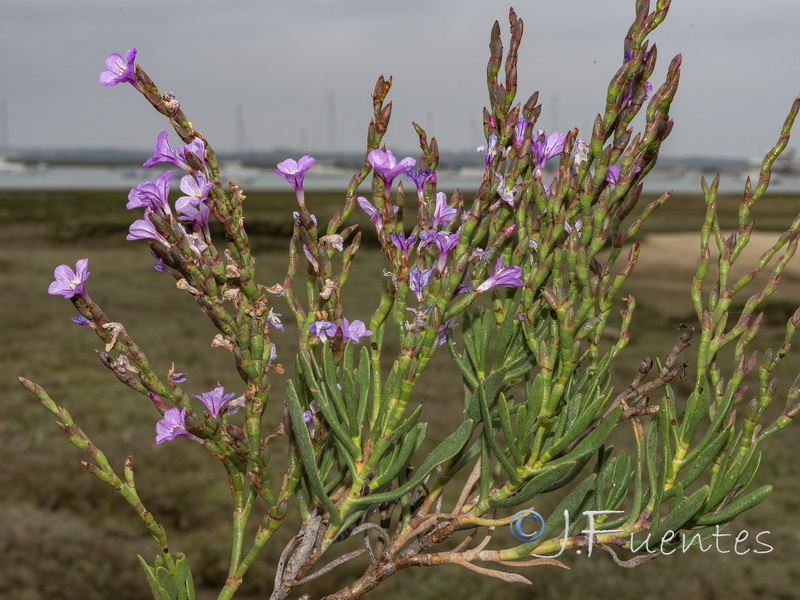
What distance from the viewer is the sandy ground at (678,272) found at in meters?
26.7

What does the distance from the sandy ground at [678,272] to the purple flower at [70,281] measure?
2404 centimetres

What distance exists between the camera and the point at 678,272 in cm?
3294

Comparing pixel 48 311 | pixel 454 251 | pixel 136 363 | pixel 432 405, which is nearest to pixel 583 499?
pixel 454 251

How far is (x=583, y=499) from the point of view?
Answer: 4.02ft

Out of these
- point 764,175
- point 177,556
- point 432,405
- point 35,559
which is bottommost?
point 432,405

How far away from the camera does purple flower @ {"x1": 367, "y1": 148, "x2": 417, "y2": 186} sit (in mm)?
1141

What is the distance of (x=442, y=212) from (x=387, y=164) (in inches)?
4.5

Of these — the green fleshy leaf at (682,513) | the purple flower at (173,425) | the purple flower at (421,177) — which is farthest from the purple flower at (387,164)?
the green fleshy leaf at (682,513)

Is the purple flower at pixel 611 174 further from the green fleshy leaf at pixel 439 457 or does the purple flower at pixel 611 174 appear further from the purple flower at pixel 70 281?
the purple flower at pixel 70 281

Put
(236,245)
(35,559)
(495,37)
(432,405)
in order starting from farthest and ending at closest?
(432,405), (35,559), (495,37), (236,245)

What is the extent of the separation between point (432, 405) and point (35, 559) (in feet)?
27.8

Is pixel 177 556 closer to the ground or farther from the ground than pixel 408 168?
closer to the ground

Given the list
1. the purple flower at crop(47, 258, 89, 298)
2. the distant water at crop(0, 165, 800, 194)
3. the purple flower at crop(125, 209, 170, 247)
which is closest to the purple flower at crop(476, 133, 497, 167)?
the purple flower at crop(125, 209, 170, 247)

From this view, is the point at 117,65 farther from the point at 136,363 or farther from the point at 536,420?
the point at 536,420
